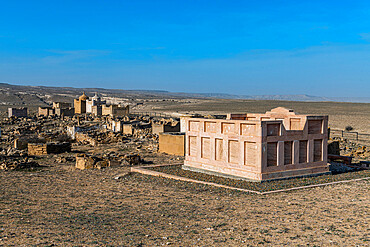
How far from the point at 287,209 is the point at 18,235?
6.91 m

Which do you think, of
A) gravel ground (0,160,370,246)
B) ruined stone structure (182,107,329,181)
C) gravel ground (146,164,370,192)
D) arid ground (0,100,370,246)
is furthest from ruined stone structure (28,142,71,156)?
ruined stone structure (182,107,329,181)

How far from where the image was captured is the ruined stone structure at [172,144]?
2406 centimetres

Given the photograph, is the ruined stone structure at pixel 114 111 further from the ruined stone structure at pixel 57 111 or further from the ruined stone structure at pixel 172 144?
the ruined stone structure at pixel 172 144

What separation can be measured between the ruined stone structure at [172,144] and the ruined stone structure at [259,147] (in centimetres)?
557

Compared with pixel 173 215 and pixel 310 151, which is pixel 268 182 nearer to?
pixel 310 151

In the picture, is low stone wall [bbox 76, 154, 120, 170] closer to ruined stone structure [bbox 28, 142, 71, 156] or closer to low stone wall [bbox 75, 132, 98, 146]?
ruined stone structure [bbox 28, 142, 71, 156]

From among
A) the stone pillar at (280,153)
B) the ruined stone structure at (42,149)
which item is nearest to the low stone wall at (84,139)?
the ruined stone structure at (42,149)

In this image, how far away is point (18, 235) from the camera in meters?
9.18

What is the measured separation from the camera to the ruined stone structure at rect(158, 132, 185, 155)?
24062 millimetres

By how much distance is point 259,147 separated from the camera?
49.9 feet

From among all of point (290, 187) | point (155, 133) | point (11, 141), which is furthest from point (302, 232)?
point (11, 141)

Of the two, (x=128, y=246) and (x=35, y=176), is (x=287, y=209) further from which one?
(x=35, y=176)

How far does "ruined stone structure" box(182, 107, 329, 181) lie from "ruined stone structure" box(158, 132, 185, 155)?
5.57m

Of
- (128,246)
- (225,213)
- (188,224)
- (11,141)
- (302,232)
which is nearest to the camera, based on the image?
(128,246)
